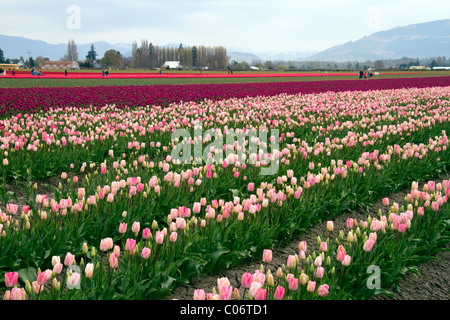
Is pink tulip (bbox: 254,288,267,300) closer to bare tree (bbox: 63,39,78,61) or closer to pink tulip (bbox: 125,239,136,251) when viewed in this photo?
pink tulip (bbox: 125,239,136,251)

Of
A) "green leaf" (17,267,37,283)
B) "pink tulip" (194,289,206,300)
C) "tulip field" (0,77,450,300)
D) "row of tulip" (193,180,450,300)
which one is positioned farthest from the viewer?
"green leaf" (17,267,37,283)

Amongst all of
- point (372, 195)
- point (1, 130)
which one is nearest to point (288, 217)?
point (372, 195)

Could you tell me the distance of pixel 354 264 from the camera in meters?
3.95

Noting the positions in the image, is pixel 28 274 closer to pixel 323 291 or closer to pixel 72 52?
pixel 323 291

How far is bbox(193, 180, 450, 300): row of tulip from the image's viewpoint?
318cm

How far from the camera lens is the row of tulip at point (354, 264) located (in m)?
3.18

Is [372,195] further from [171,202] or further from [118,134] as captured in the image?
[118,134]

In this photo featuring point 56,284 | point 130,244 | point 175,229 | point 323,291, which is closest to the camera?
point 56,284

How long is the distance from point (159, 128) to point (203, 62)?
140395 mm

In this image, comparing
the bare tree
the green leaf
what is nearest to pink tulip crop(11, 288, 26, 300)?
the green leaf

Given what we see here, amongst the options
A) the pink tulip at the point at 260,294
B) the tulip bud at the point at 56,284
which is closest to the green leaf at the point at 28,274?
the tulip bud at the point at 56,284

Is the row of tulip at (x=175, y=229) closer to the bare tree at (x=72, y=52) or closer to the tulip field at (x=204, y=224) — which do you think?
the tulip field at (x=204, y=224)

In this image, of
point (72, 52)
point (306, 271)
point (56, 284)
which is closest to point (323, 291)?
point (306, 271)

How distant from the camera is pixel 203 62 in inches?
5753
